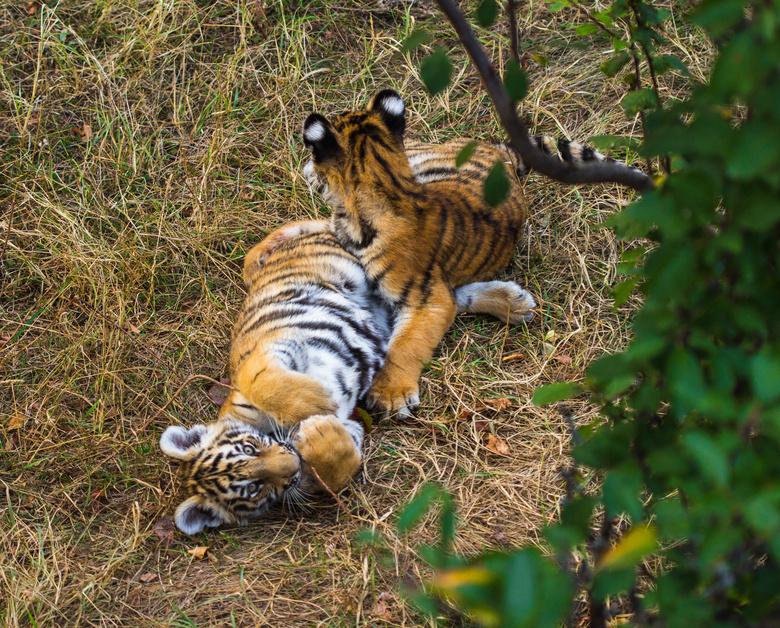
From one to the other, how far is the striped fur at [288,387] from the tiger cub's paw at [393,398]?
4.2 inches

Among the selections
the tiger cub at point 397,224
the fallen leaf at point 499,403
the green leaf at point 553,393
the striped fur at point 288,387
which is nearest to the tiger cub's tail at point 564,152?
the tiger cub at point 397,224

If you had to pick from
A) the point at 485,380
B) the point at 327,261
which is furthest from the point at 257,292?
the point at 485,380

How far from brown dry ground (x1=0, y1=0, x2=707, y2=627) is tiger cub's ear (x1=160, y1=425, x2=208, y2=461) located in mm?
238

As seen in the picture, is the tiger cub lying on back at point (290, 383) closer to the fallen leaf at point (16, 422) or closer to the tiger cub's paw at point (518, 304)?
the tiger cub's paw at point (518, 304)

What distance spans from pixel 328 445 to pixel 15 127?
343 cm

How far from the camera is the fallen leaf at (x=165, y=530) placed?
283cm

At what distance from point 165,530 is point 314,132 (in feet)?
6.68

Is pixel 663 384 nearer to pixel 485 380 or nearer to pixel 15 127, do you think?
pixel 485 380

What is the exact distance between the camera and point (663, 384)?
1436mm

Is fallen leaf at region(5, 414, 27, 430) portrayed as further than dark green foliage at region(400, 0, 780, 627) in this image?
Yes

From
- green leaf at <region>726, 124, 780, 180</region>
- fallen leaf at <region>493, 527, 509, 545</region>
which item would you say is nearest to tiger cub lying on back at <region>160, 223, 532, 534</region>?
fallen leaf at <region>493, 527, 509, 545</region>

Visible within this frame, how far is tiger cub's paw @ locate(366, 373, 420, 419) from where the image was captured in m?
3.25

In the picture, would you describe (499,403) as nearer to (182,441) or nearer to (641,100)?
(182,441)

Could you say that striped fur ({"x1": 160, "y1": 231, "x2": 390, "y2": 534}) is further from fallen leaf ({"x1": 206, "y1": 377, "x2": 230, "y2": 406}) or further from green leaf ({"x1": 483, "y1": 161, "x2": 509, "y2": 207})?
green leaf ({"x1": 483, "y1": 161, "x2": 509, "y2": 207})
